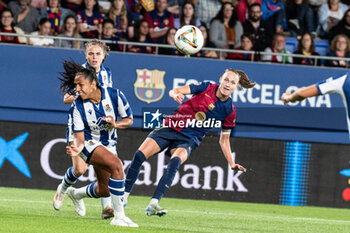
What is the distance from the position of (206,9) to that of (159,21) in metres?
1.12

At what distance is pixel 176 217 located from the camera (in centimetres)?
956

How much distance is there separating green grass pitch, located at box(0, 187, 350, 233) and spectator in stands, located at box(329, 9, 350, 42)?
12.9 feet

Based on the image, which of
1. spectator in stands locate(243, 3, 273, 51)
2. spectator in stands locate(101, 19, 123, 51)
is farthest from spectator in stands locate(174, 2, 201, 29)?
spectator in stands locate(101, 19, 123, 51)

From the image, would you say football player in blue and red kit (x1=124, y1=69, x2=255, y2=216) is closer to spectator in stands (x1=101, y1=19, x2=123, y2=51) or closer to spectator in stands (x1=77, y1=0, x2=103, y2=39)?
spectator in stands (x1=101, y1=19, x2=123, y2=51)

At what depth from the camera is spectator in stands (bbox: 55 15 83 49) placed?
45.8 ft

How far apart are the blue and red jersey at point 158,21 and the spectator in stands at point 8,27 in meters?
2.42

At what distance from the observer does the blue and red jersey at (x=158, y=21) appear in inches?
570

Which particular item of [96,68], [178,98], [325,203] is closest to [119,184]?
[178,98]

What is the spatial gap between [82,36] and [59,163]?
2545mm

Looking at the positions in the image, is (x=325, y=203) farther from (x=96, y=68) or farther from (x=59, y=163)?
(x=96, y=68)

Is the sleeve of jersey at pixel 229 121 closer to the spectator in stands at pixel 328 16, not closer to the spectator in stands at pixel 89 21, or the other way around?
the spectator in stands at pixel 89 21

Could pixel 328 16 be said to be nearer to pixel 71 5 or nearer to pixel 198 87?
pixel 71 5

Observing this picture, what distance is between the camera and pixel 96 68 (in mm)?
8938

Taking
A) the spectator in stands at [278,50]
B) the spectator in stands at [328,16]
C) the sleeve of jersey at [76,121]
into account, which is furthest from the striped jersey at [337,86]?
the spectator in stands at [328,16]
